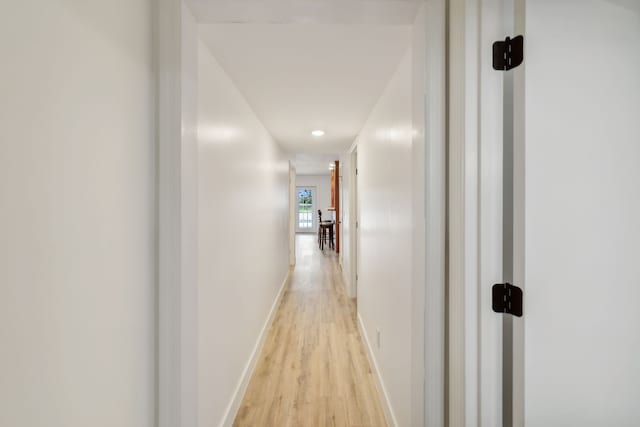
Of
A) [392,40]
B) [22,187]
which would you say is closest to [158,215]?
[22,187]

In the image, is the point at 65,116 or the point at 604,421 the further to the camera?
the point at 604,421

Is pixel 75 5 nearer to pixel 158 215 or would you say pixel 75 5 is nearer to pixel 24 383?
pixel 158 215

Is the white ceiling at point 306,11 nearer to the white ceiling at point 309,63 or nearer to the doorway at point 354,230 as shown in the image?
the white ceiling at point 309,63

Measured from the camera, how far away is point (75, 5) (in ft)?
2.40

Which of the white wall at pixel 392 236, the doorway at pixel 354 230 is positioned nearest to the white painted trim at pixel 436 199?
the white wall at pixel 392 236

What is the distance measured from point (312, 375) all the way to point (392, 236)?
139 centimetres

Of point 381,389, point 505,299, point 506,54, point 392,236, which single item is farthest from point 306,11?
point 381,389

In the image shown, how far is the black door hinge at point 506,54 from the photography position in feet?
2.97

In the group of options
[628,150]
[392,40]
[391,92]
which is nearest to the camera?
[628,150]

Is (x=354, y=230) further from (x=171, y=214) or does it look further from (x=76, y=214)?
(x=76, y=214)

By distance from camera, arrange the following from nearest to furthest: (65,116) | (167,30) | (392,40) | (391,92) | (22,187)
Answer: (22,187)
(65,116)
(167,30)
(392,40)
(391,92)

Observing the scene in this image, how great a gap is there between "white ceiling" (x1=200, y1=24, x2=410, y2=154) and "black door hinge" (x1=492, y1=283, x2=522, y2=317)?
48.4 inches

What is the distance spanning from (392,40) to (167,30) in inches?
41.2

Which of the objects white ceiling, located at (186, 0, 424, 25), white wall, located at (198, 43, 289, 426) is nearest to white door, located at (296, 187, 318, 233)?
white wall, located at (198, 43, 289, 426)
